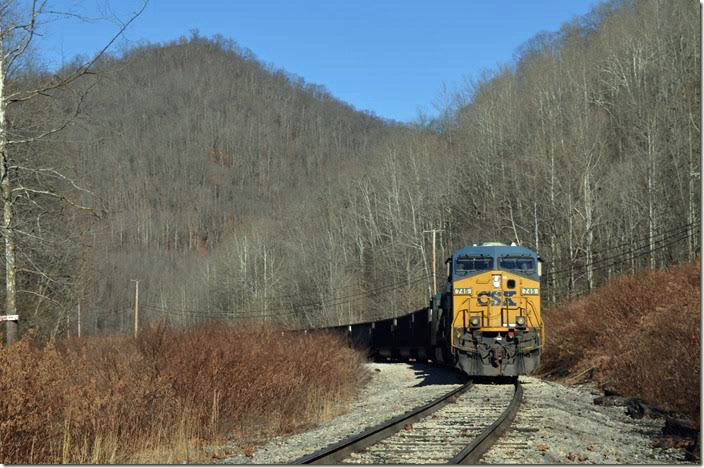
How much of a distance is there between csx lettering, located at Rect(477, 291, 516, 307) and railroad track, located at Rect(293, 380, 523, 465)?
16.9 feet

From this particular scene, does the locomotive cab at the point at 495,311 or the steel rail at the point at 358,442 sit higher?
the locomotive cab at the point at 495,311

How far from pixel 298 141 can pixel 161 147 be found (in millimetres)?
31405

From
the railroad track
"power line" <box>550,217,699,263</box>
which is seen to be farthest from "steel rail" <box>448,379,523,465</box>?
"power line" <box>550,217,699,263</box>

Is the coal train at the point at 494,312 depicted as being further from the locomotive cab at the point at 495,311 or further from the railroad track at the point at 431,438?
the railroad track at the point at 431,438

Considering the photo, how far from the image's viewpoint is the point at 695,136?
42.2 m

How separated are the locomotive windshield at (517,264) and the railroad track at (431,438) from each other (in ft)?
20.0

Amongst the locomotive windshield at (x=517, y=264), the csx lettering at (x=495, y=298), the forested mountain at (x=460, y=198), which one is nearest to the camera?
the csx lettering at (x=495, y=298)

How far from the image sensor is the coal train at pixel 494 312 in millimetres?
19625

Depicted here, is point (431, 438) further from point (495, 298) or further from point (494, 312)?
point (495, 298)

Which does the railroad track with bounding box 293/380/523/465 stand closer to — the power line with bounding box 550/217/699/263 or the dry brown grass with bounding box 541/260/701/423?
the dry brown grass with bounding box 541/260/701/423

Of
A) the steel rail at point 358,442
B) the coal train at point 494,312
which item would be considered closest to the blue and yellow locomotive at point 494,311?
the coal train at point 494,312

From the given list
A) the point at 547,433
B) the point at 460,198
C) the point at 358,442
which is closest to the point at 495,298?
the point at 547,433

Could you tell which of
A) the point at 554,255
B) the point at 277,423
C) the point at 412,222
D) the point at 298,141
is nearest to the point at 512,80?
the point at 412,222

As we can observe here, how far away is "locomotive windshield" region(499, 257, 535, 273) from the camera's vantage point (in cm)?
2073
